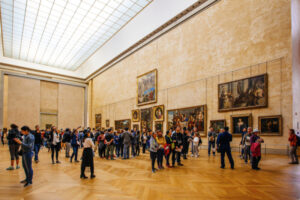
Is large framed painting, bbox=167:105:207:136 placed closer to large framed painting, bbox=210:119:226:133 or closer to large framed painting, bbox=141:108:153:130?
large framed painting, bbox=210:119:226:133

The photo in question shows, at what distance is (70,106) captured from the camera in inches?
1407

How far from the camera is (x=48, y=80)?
111 feet

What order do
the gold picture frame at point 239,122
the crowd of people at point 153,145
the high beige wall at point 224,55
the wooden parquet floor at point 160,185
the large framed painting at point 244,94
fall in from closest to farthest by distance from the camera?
the wooden parquet floor at point 160,185 → the crowd of people at point 153,145 → the high beige wall at point 224,55 → the large framed painting at point 244,94 → the gold picture frame at point 239,122

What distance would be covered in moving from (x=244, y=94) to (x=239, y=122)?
1.80 metres

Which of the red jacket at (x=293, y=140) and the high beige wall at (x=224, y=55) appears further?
the high beige wall at (x=224, y=55)

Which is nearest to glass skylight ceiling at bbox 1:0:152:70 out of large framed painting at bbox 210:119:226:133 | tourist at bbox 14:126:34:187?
large framed painting at bbox 210:119:226:133

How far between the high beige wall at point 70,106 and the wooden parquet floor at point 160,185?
1121 inches

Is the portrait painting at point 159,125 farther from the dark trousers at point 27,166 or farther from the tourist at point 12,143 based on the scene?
the dark trousers at point 27,166

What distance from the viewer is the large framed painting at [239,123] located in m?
12.6

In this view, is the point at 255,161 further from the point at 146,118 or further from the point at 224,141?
the point at 146,118

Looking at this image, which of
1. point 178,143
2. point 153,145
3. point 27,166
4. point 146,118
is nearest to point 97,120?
point 146,118

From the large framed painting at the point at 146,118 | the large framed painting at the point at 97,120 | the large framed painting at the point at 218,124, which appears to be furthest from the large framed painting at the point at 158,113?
the large framed painting at the point at 97,120

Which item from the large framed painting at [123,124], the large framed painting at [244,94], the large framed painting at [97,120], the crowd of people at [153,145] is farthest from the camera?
the large framed painting at [97,120]

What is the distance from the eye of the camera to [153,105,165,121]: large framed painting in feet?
63.5
